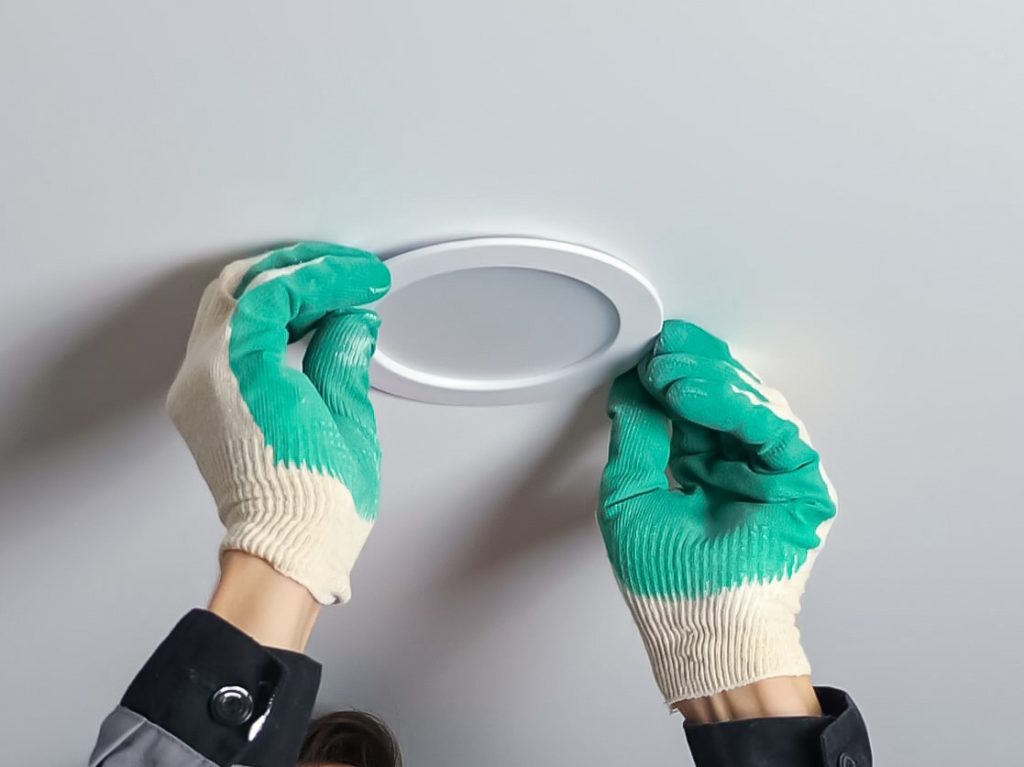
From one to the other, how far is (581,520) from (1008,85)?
50cm

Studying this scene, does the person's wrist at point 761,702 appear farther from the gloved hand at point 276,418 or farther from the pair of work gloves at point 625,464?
the gloved hand at point 276,418

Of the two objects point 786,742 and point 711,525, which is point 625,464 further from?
point 786,742

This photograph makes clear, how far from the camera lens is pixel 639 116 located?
0.59 metres

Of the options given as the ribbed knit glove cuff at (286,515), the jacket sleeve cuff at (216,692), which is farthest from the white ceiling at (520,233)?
the jacket sleeve cuff at (216,692)

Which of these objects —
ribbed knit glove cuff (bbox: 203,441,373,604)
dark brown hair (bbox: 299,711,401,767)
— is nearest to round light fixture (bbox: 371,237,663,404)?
ribbed knit glove cuff (bbox: 203,441,373,604)

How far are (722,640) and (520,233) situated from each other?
0.34 metres

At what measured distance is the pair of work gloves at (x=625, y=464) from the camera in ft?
2.15

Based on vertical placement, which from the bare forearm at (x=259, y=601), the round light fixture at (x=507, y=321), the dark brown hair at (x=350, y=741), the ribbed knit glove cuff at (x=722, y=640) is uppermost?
the round light fixture at (x=507, y=321)

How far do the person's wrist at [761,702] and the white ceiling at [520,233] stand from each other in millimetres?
194

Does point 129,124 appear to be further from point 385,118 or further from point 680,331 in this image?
point 680,331

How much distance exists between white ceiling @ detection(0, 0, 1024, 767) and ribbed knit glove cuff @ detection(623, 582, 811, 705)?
5.9 inches

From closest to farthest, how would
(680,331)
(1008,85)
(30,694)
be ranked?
(1008,85) → (680,331) → (30,694)

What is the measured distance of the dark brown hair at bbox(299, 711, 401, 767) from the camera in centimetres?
111

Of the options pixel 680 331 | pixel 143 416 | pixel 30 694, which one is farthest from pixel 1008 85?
pixel 30 694
